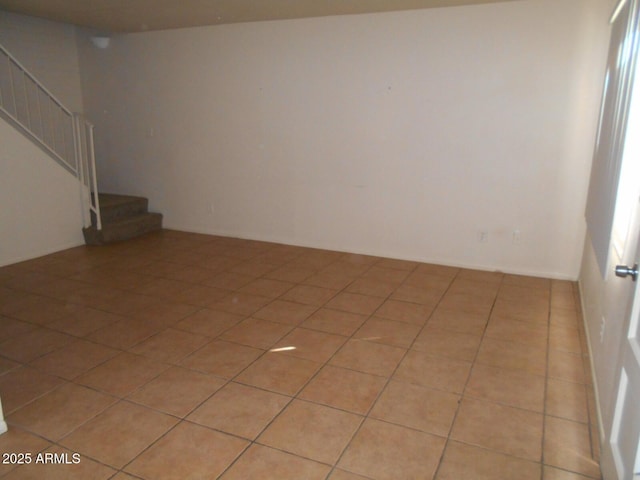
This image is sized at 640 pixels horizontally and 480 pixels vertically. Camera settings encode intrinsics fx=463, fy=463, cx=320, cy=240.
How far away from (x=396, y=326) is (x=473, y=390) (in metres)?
0.85

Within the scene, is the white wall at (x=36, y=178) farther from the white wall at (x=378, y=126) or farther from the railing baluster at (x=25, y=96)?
the white wall at (x=378, y=126)

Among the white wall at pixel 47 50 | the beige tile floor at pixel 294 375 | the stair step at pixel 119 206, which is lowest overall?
the beige tile floor at pixel 294 375

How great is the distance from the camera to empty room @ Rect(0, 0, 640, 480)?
6.77 feet

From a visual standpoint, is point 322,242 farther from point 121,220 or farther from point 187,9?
point 187,9

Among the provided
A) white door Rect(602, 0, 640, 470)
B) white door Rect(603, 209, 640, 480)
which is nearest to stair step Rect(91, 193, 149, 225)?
white door Rect(602, 0, 640, 470)

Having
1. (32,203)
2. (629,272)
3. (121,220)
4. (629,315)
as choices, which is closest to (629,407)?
(629,315)

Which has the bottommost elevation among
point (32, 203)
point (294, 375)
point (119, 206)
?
point (294, 375)

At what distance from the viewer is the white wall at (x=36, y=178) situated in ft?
14.6

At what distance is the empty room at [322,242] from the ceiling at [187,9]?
1.9 inches

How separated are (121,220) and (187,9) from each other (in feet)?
8.55

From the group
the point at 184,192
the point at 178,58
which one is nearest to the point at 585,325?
the point at 184,192

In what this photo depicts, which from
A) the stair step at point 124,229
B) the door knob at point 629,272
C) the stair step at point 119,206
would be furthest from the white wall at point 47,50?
the door knob at point 629,272

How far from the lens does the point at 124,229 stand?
551cm

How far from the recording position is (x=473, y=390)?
97.7 inches
